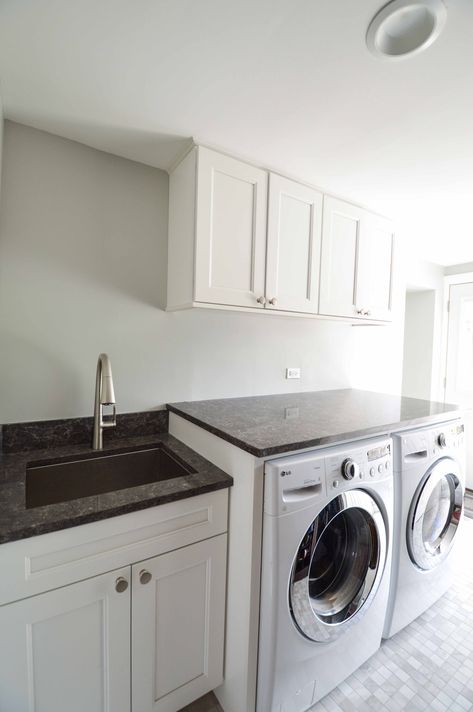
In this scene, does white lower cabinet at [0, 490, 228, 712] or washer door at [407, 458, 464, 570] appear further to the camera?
washer door at [407, 458, 464, 570]

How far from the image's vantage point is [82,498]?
1051 millimetres

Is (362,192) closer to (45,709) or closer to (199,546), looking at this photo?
(199,546)

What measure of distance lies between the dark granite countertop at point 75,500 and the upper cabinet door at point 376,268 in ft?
4.58

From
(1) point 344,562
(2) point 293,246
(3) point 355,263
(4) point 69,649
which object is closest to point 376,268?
(3) point 355,263

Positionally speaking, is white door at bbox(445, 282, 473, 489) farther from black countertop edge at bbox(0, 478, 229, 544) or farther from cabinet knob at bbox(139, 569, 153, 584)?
cabinet knob at bbox(139, 569, 153, 584)

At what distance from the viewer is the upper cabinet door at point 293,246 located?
61.2 inches

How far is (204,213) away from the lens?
4.48 feet

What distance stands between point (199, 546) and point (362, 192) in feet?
6.41

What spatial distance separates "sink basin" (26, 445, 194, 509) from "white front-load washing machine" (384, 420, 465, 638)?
3.25ft

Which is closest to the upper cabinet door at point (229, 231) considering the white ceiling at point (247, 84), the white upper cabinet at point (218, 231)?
the white upper cabinet at point (218, 231)

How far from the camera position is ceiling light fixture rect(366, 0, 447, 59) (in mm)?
787

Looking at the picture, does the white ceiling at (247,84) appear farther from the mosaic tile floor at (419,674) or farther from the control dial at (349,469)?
the mosaic tile floor at (419,674)

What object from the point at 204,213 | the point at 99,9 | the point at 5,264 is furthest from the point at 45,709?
the point at 99,9

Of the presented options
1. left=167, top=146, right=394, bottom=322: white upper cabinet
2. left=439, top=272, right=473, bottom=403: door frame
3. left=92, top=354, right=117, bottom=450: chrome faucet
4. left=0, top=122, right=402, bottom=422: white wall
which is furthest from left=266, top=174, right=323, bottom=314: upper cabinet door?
left=439, top=272, right=473, bottom=403: door frame
